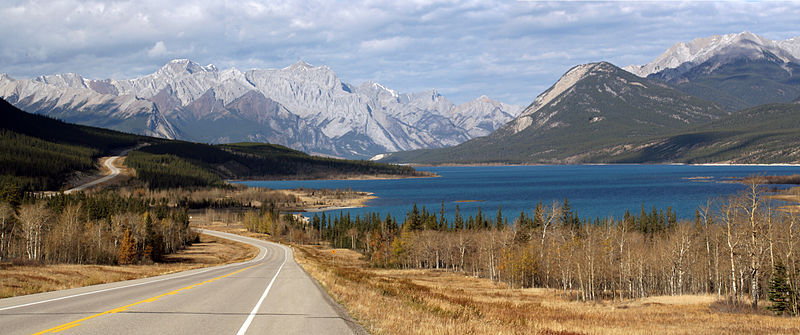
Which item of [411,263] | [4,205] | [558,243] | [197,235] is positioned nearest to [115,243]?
[4,205]

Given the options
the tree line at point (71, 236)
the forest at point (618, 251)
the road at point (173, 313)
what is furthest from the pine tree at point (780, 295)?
the tree line at point (71, 236)

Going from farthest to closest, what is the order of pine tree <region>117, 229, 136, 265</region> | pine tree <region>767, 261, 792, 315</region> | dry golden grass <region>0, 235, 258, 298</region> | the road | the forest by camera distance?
pine tree <region>117, 229, 136, 265</region>, the forest, pine tree <region>767, 261, 792, 315</region>, dry golden grass <region>0, 235, 258, 298</region>, the road

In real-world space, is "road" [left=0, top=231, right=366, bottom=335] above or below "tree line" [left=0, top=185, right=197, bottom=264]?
above

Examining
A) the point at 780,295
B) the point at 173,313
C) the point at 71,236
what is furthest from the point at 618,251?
the point at 71,236

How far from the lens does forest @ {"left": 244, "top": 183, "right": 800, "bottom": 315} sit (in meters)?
56.3

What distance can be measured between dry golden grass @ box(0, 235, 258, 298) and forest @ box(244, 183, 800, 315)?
35.3 metres

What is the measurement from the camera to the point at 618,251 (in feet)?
312

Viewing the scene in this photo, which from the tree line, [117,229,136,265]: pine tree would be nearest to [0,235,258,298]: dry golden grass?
[117,229,136,265]: pine tree

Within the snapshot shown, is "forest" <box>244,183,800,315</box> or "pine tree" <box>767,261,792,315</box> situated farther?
"forest" <box>244,183,800,315</box>

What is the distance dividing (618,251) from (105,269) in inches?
3238

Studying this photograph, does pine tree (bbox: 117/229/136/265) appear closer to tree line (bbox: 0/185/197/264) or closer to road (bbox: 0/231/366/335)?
tree line (bbox: 0/185/197/264)

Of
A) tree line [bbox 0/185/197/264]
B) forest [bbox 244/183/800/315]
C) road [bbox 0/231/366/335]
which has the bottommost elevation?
forest [bbox 244/183/800/315]

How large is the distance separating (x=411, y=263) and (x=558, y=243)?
44387 millimetres

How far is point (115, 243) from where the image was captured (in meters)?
99.4
